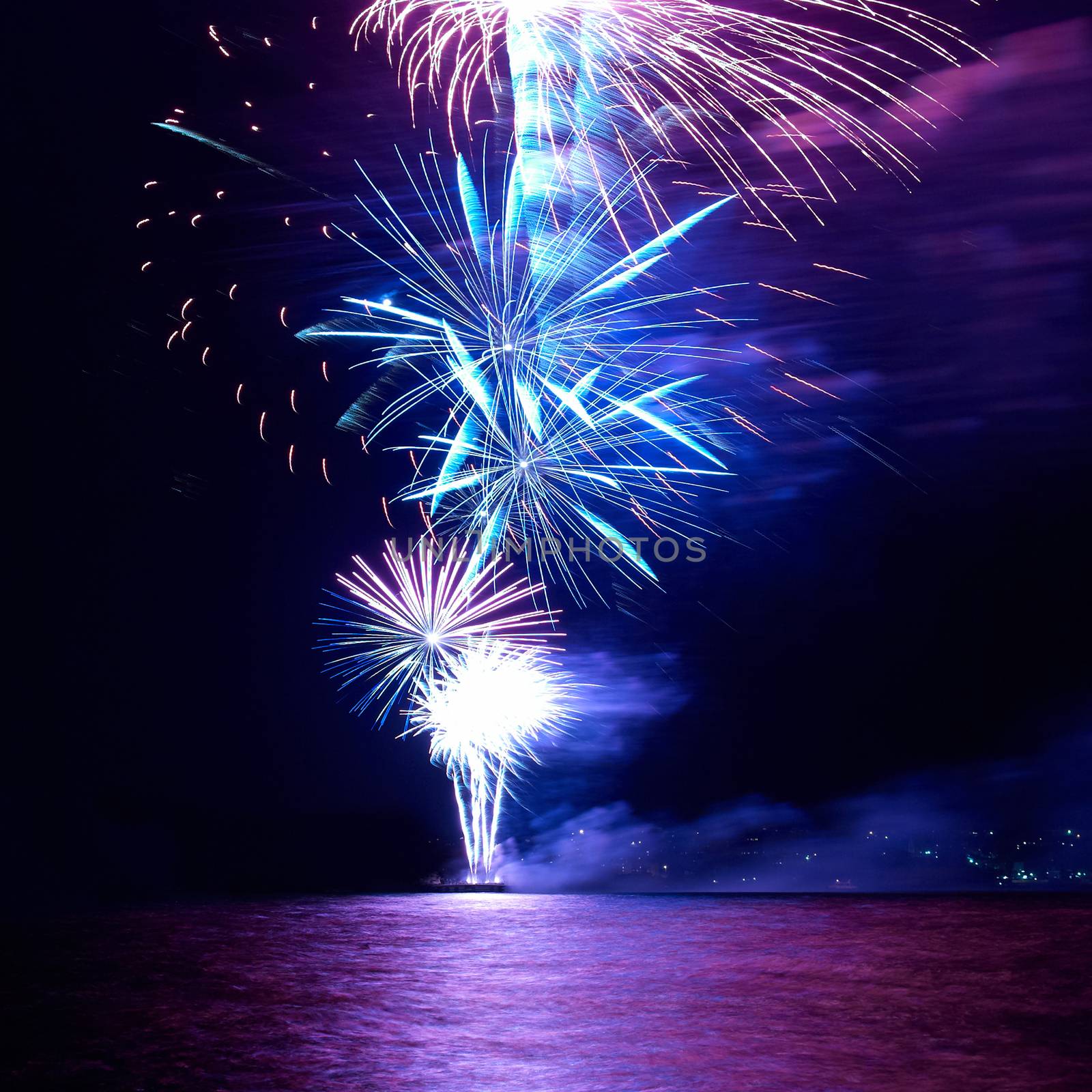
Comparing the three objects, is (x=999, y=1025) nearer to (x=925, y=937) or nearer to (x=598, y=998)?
(x=598, y=998)

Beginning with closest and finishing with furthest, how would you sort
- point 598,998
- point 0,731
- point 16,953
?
1. point 598,998
2. point 16,953
3. point 0,731

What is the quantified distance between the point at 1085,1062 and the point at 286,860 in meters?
19.2

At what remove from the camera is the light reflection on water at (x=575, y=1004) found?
123 inches

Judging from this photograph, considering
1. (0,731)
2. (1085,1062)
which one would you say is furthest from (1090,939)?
(0,731)

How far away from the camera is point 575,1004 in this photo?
13.5 ft

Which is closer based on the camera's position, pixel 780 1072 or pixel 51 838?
pixel 780 1072

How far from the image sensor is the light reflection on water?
3.12 meters

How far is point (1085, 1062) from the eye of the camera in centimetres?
317

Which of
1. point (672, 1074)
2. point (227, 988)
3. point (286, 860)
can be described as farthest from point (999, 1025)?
point (286, 860)

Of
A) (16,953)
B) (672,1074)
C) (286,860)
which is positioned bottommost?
(286,860)

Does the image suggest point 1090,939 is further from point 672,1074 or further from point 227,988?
point 227,988

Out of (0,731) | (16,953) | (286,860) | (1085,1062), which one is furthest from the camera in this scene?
(286,860)

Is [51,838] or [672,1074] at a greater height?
[672,1074]

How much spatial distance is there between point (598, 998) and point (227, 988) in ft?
6.68
